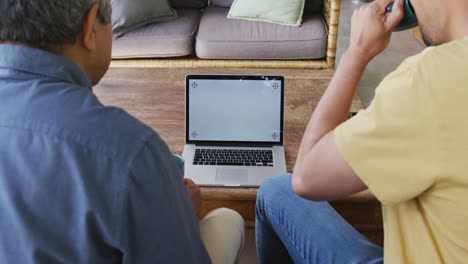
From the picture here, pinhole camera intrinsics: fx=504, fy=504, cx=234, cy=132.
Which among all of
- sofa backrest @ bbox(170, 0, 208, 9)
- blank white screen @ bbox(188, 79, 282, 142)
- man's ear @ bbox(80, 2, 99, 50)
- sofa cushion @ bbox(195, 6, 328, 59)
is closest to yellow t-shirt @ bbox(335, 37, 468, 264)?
man's ear @ bbox(80, 2, 99, 50)

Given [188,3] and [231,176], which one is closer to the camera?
[231,176]

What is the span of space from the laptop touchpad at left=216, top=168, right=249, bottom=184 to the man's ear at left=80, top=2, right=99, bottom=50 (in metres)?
0.57

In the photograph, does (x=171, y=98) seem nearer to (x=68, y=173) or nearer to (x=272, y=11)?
(x=68, y=173)

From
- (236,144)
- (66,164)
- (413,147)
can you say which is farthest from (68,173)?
(236,144)

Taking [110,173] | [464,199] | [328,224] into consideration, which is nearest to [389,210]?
[464,199]

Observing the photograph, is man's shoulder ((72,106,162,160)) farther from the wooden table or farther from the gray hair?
the wooden table

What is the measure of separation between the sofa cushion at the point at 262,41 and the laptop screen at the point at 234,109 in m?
1.21

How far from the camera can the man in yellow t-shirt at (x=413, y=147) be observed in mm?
656

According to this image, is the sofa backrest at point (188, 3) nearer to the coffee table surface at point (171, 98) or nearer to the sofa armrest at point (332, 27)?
the sofa armrest at point (332, 27)

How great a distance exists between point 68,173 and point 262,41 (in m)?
2.03

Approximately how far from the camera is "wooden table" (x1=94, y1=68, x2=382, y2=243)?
1.26m

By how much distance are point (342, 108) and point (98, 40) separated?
18.5 inches

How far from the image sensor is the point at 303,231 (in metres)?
1.15

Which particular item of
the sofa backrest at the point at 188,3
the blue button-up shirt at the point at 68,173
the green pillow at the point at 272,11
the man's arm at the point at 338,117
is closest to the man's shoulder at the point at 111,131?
the blue button-up shirt at the point at 68,173
